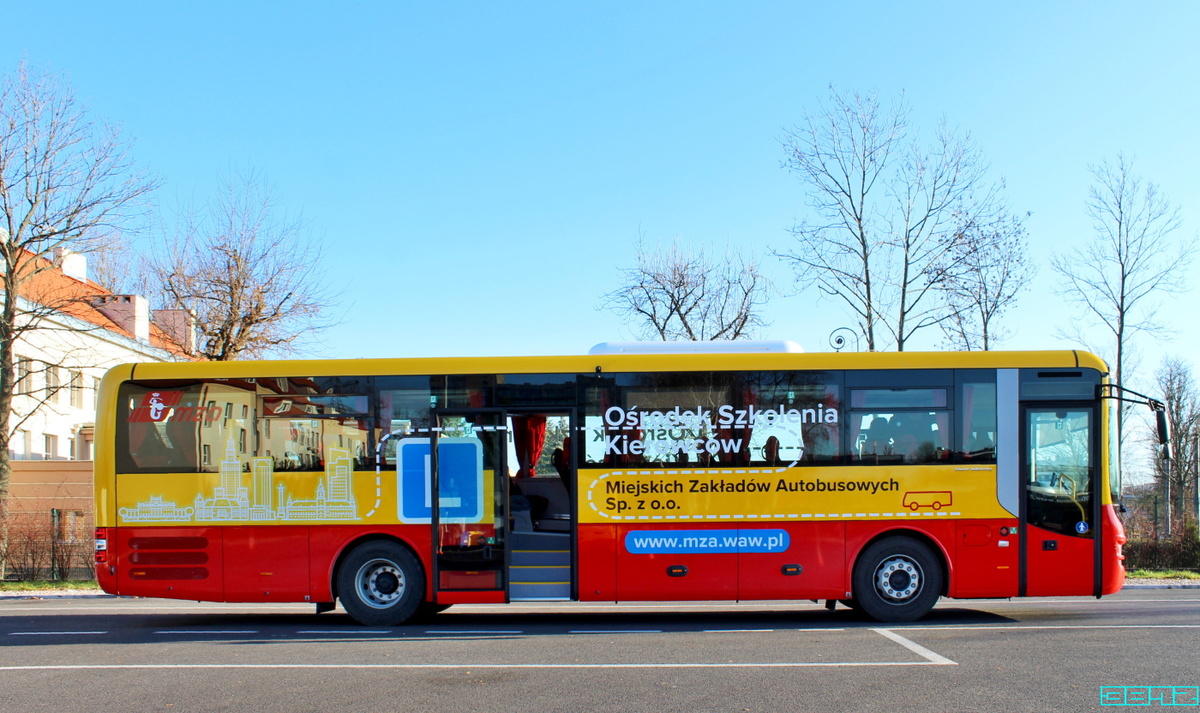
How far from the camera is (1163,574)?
65.9 ft

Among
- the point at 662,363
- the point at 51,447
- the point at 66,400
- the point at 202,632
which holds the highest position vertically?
the point at 662,363

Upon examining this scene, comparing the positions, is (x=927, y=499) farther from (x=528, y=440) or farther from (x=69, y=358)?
(x=69, y=358)

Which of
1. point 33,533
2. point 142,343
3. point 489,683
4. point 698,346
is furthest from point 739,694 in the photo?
point 142,343

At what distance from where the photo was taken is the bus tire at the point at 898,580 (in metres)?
11.3

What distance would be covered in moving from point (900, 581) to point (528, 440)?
465 centimetres

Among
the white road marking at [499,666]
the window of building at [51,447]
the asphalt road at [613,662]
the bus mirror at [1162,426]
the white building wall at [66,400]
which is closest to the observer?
the asphalt road at [613,662]

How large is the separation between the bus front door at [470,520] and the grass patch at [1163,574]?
1438 centimetres

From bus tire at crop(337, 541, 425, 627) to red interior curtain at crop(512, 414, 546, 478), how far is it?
1704 millimetres

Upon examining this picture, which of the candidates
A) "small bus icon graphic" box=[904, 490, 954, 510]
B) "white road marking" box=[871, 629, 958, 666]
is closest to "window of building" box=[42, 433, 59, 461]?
"small bus icon graphic" box=[904, 490, 954, 510]

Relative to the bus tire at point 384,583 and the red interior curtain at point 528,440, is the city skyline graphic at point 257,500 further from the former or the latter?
the red interior curtain at point 528,440

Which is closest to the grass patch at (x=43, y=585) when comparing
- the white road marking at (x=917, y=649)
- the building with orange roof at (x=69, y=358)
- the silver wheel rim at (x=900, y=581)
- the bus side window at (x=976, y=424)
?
the building with orange roof at (x=69, y=358)

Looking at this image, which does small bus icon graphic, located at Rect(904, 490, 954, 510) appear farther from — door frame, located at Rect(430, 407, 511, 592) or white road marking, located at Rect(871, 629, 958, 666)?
door frame, located at Rect(430, 407, 511, 592)

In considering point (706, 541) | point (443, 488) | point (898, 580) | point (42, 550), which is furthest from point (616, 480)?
point (42, 550)

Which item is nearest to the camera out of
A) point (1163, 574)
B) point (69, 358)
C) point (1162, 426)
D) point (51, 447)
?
point (1162, 426)
